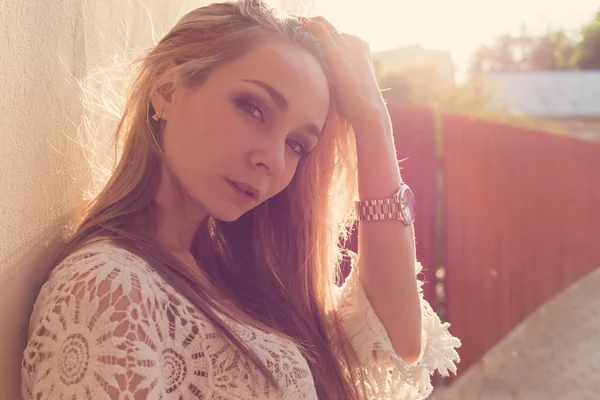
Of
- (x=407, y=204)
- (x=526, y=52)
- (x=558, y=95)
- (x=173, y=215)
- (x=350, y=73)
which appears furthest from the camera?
(x=526, y=52)

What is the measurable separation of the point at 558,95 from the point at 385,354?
20.3 m

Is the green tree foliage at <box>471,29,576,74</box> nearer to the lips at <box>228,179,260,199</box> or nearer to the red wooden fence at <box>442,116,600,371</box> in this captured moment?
the red wooden fence at <box>442,116,600,371</box>

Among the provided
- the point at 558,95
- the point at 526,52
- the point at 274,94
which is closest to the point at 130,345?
the point at 274,94

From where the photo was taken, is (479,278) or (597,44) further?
(597,44)

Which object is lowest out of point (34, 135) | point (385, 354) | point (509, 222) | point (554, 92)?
point (554, 92)

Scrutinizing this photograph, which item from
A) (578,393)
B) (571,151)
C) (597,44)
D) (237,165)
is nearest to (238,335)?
(237,165)

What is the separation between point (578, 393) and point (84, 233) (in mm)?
4074

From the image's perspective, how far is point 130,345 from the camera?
1197 mm

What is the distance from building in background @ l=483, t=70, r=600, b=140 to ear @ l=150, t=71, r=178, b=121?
17.7 m

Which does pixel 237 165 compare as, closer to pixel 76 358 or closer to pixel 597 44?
pixel 76 358

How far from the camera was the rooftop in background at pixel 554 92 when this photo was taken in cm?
1942

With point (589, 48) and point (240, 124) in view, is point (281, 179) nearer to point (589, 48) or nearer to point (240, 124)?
point (240, 124)

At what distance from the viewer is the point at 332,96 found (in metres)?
1.89

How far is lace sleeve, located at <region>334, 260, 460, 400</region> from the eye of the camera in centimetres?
192
